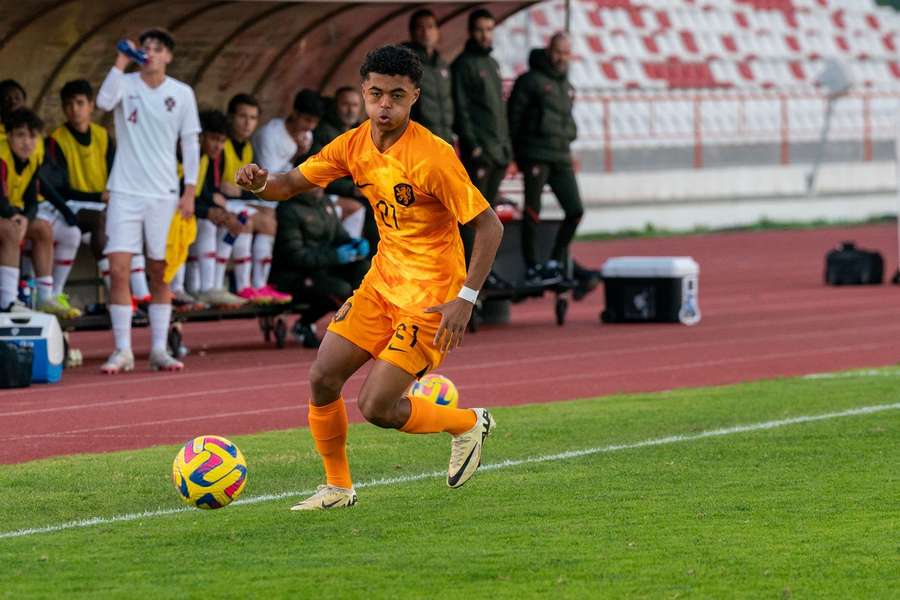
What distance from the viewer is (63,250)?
13969mm

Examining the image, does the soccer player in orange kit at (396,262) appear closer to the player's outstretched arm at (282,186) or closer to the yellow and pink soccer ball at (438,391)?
the player's outstretched arm at (282,186)

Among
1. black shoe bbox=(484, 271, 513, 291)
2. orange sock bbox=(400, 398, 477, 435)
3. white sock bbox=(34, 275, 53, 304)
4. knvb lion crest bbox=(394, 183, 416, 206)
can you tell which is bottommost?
black shoe bbox=(484, 271, 513, 291)

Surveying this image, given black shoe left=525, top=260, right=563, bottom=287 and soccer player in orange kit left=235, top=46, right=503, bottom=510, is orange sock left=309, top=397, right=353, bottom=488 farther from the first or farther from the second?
black shoe left=525, top=260, right=563, bottom=287

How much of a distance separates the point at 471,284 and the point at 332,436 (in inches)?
34.1

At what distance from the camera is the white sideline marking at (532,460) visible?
7121mm

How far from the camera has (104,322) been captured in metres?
13.8

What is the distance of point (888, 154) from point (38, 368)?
87.6ft

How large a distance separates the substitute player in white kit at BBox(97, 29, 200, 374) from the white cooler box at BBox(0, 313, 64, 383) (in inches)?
26.2

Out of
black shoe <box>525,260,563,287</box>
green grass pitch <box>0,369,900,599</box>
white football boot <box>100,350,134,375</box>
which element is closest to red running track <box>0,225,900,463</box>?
white football boot <box>100,350,134,375</box>

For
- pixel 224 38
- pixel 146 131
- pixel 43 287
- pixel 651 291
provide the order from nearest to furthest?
pixel 146 131 < pixel 43 287 < pixel 224 38 < pixel 651 291

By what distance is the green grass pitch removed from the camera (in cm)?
586

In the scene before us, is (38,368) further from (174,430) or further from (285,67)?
(285,67)

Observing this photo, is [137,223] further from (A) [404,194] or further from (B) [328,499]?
(A) [404,194]

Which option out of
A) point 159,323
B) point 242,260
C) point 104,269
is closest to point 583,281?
point 242,260
